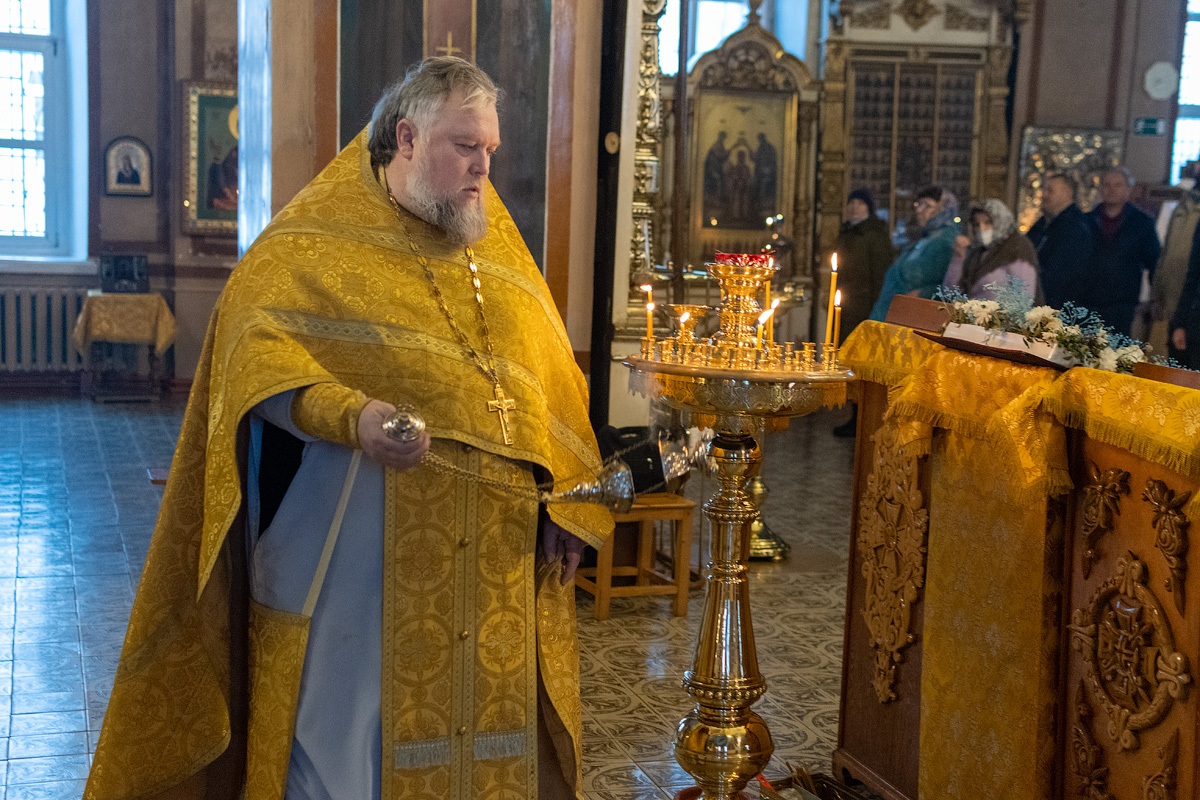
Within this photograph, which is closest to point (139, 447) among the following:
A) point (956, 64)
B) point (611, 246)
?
point (611, 246)

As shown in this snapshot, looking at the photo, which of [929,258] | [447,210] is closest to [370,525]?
[447,210]

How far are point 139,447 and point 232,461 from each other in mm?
6549

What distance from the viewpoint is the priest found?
2184mm

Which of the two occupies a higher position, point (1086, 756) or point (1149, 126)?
point (1149, 126)

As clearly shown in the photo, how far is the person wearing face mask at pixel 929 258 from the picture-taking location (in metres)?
7.52

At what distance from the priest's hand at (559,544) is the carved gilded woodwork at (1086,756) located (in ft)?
3.30

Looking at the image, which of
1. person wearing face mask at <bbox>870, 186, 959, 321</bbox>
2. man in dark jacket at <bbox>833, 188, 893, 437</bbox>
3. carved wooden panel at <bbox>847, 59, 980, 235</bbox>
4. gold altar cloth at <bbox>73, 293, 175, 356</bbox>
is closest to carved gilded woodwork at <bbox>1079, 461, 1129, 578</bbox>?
person wearing face mask at <bbox>870, 186, 959, 321</bbox>

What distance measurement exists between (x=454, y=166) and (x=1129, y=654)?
1.49 meters

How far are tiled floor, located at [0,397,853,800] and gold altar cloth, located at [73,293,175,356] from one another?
2454 mm

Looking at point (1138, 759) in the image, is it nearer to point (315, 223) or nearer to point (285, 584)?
point (285, 584)

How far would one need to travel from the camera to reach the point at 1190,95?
12.4 meters

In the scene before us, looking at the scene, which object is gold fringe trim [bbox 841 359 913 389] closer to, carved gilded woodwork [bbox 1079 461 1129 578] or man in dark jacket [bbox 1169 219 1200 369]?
carved gilded woodwork [bbox 1079 461 1129 578]

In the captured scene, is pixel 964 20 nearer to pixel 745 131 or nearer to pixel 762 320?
pixel 745 131

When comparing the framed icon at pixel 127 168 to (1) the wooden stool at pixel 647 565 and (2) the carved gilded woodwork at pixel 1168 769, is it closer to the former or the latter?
(1) the wooden stool at pixel 647 565
